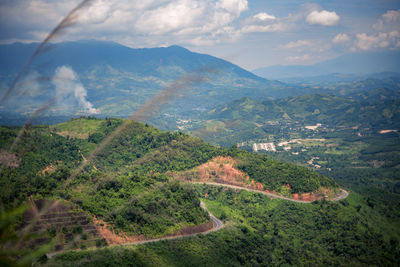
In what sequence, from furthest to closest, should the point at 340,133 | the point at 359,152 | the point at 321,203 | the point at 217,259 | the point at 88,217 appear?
the point at 340,133 < the point at 359,152 < the point at 321,203 < the point at 217,259 < the point at 88,217

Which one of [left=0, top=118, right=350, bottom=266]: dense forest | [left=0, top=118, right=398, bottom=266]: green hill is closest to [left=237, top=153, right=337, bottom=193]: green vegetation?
[left=0, top=118, right=350, bottom=266]: dense forest

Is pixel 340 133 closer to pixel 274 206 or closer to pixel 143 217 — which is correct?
pixel 274 206

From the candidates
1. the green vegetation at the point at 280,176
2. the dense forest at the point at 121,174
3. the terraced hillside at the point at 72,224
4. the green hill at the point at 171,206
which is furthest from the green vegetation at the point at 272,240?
the green vegetation at the point at 280,176

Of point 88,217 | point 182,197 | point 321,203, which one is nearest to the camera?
point 88,217

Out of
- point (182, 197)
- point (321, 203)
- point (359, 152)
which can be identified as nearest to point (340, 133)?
point (359, 152)

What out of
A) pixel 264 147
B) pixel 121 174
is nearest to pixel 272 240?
pixel 121 174

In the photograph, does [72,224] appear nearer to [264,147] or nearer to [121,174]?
[121,174]

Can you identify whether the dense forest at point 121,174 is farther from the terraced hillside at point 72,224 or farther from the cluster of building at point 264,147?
the cluster of building at point 264,147

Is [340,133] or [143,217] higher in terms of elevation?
[143,217]

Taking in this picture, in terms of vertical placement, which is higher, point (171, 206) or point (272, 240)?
point (171, 206)

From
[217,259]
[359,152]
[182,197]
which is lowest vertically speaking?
[359,152]

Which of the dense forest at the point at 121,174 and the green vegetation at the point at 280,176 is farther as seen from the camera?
the green vegetation at the point at 280,176
